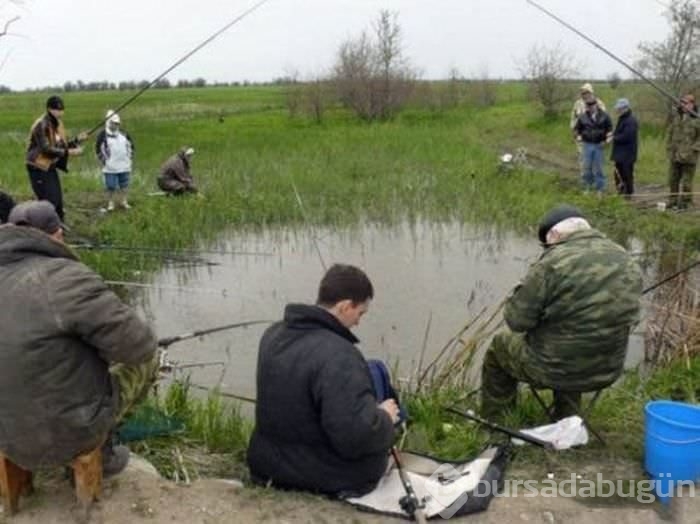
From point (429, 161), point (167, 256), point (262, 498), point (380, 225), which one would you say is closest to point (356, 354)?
point (262, 498)

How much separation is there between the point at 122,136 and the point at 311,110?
854 inches

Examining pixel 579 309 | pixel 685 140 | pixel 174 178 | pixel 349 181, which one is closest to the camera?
pixel 579 309

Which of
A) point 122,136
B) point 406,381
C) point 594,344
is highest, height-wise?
point 122,136

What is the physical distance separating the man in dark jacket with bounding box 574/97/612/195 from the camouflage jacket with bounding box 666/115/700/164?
1054 millimetres

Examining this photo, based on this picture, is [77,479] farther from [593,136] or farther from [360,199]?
[593,136]

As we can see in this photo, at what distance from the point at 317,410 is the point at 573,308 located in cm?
143

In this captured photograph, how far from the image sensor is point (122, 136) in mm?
10000

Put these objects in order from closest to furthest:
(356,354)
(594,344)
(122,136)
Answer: (356,354), (594,344), (122,136)

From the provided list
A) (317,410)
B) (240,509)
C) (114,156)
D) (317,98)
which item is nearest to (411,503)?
(317,410)

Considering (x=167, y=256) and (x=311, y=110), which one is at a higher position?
(x=311, y=110)

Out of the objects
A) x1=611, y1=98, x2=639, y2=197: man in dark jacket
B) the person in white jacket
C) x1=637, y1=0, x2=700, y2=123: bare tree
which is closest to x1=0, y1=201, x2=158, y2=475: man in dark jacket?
the person in white jacket

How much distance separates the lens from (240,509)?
3027 mm

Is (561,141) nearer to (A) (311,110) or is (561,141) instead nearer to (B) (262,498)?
(A) (311,110)

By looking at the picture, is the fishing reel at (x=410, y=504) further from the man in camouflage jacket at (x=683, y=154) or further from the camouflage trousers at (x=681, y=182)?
the camouflage trousers at (x=681, y=182)
